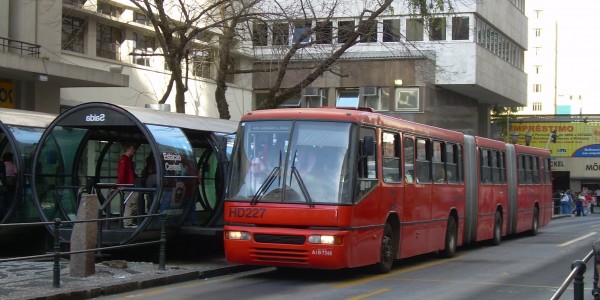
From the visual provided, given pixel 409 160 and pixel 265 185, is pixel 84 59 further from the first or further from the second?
pixel 265 185

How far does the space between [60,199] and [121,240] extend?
230cm

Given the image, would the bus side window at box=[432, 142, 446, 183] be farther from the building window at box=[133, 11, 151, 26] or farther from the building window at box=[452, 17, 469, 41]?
the building window at box=[452, 17, 469, 41]

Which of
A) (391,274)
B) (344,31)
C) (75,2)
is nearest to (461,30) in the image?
(75,2)

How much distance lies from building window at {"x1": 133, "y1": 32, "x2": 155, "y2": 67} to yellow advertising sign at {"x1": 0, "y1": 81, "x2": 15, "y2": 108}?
9.21 meters

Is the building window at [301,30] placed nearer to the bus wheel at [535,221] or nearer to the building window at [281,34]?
the building window at [281,34]

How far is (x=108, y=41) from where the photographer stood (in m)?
33.4

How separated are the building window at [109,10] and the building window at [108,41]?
580 mm

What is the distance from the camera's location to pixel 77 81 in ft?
86.2

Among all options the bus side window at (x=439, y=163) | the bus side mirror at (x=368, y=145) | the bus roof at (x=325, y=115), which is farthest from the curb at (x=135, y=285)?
the bus side window at (x=439, y=163)

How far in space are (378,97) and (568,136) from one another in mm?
26342

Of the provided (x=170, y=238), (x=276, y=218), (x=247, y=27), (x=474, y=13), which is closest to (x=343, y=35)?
(x=247, y=27)

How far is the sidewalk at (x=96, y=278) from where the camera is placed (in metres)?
11.2

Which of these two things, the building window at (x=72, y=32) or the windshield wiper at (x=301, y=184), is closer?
the windshield wiper at (x=301, y=184)

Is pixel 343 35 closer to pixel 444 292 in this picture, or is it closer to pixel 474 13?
pixel 444 292
